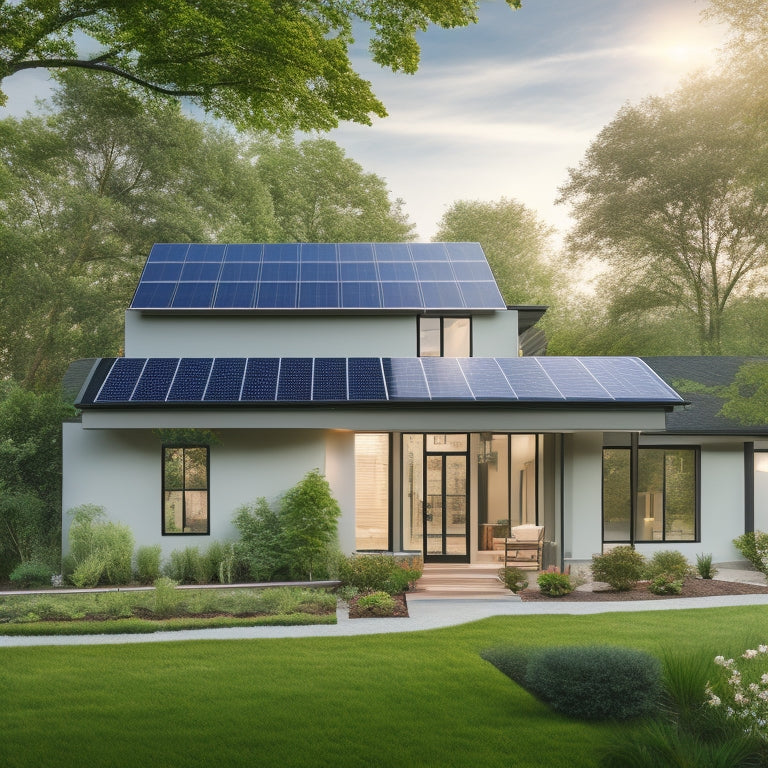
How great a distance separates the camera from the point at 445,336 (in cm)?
2172

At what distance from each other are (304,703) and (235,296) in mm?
14366

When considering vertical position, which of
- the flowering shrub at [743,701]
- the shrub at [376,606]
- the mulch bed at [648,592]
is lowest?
the mulch bed at [648,592]

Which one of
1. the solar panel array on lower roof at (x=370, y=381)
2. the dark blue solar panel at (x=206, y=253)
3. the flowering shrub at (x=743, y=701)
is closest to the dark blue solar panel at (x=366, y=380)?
the solar panel array on lower roof at (x=370, y=381)

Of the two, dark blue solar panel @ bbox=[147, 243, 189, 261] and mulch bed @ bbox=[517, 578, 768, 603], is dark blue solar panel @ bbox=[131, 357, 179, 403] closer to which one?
dark blue solar panel @ bbox=[147, 243, 189, 261]

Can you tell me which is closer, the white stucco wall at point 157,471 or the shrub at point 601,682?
the shrub at point 601,682

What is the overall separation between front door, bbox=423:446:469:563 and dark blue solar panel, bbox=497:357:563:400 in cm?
215

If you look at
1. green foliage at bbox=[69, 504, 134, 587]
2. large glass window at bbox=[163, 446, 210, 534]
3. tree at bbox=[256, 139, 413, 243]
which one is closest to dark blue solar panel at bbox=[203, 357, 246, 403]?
large glass window at bbox=[163, 446, 210, 534]

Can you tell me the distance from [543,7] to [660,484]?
37.7 feet

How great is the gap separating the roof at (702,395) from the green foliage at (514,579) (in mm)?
5820

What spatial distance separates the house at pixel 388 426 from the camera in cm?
1725

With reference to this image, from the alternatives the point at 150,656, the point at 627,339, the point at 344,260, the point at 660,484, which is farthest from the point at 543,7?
the point at 627,339

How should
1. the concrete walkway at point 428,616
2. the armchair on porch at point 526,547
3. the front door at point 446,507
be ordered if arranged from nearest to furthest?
the concrete walkway at point 428,616, the armchair on porch at point 526,547, the front door at point 446,507

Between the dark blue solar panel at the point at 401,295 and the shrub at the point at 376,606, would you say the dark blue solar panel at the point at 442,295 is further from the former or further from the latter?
the shrub at the point at 376,606

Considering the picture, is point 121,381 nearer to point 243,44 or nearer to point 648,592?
point 243,44
